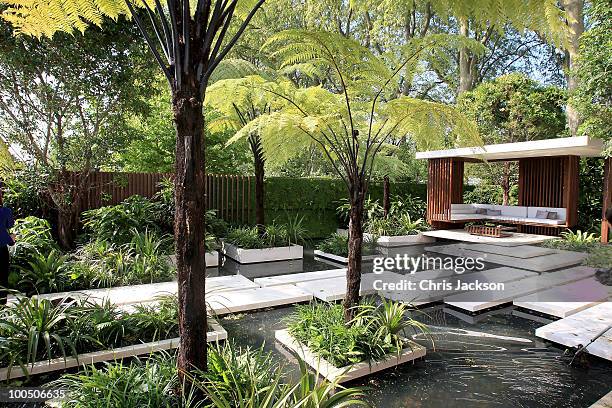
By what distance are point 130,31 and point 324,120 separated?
480cm

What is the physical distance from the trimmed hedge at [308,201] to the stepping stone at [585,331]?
6971mm

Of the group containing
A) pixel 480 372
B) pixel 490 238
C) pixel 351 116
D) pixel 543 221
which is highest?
pixel 351 116

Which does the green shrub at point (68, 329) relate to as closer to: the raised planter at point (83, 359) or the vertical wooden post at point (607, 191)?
the raised planter at point (83, 359)

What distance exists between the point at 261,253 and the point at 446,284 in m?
3.56

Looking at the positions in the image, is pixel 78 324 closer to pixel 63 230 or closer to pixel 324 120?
pixel 324 120

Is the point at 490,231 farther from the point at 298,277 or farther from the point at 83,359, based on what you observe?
the point at 83,359

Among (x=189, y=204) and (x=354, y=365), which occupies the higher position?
(x=189, y=204)

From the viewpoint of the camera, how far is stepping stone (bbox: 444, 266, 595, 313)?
15.8ft

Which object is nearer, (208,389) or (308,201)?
(208,389)

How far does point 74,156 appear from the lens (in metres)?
6.98

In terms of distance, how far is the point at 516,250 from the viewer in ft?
27.6

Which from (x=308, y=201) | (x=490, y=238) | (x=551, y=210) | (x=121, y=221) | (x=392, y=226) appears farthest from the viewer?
(x=308, y=201)

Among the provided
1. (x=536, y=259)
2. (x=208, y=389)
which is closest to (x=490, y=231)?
(x=536, y=259)

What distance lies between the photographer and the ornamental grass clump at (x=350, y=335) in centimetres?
316
